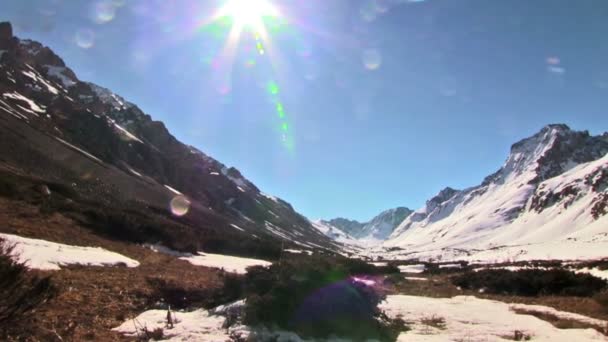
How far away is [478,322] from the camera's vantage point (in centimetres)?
1614

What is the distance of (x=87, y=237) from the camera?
89.5ft

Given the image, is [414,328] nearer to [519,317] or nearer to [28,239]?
[519,317]

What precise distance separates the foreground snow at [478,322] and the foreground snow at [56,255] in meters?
13.5

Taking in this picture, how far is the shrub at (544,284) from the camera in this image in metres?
25.0

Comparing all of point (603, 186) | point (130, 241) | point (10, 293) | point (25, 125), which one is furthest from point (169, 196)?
point (603, 186)

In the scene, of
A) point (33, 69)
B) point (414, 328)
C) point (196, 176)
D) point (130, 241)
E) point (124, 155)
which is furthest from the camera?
point (196, 176)

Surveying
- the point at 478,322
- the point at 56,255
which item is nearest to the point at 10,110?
the point at 56,255

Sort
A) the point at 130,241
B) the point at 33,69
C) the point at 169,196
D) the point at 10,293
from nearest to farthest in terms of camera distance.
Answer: the point at 10,293
the point at 130,241
the point at 169,196
the point at 33,69

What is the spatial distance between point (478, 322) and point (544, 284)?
13730mm

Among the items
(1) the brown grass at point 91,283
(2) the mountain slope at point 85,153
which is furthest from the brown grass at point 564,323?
(2) the mountain slope at point 85,153

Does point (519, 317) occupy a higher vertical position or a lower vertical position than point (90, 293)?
higher

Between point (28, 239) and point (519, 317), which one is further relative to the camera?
point (28, 239)

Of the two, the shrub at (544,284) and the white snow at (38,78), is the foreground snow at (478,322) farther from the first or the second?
the white snow at (38,78)

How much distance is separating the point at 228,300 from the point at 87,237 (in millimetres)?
16284
